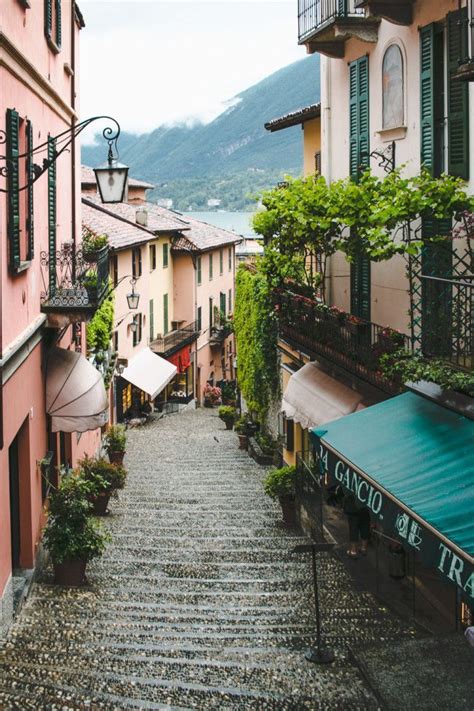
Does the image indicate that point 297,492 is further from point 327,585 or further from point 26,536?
point 26,536

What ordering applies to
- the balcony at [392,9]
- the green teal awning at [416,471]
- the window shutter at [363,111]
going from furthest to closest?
1. the window shutter at [363,111]
2. the balcony at [392,9]
3. the green teal awning at [416,471]

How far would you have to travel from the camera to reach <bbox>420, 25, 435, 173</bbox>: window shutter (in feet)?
43.5

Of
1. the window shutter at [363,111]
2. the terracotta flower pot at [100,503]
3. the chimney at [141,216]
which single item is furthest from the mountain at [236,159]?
the terracotta flower pot at [100,503]

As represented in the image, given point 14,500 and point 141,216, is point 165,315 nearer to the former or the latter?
point 141,216

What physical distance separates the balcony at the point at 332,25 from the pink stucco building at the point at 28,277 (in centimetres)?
455

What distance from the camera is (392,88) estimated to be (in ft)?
49.0

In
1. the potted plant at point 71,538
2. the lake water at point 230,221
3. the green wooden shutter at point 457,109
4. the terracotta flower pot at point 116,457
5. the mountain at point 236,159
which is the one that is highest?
the mountain at point 236,159

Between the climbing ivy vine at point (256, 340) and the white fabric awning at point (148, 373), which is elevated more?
the climbing ivy vine at point (256, 340)

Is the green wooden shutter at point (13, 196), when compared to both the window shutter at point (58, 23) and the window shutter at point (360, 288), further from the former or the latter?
the window shutter at point (360, 288)

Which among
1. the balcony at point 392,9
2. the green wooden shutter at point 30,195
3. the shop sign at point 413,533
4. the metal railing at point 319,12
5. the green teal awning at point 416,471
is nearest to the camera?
the shop sign at point 413,533

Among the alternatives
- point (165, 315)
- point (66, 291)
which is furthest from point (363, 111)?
point (165, 315)

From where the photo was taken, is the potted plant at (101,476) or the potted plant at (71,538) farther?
the potted plant at (101,476)

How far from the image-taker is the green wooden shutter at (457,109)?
12.1m

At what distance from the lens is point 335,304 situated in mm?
19219
